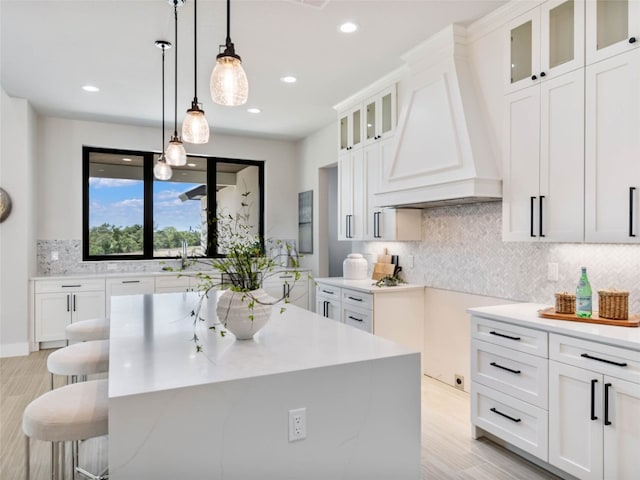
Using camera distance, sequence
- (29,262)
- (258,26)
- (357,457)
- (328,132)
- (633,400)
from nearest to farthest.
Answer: (357,457)
(633,400)
(258,26)
(29,262)
(328,132)

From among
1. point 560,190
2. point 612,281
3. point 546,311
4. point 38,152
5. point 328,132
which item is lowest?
point 546,311

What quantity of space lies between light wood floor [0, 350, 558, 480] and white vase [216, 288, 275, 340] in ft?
4.57

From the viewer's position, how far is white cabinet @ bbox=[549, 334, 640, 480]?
1931 millimetres

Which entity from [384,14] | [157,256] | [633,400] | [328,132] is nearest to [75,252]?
[157,256]

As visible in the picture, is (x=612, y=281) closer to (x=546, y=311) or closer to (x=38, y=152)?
(x=546, y=311)

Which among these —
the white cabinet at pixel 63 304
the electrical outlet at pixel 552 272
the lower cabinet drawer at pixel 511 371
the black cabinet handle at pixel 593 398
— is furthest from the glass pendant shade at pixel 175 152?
the white cabinet at pixel 63 304

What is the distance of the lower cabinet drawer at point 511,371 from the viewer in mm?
2322

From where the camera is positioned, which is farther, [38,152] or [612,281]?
[38,152]

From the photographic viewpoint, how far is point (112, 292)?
17.1ft

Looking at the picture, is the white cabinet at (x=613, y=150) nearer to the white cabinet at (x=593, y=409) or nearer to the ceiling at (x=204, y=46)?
the white cabinet at (x=593, y=409)

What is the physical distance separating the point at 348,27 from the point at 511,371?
8.54ft

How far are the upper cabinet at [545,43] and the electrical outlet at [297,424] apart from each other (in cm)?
241

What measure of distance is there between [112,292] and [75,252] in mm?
848

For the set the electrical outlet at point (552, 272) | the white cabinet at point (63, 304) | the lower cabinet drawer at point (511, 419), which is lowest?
the lower cabinet drawer at point (511, 419)
